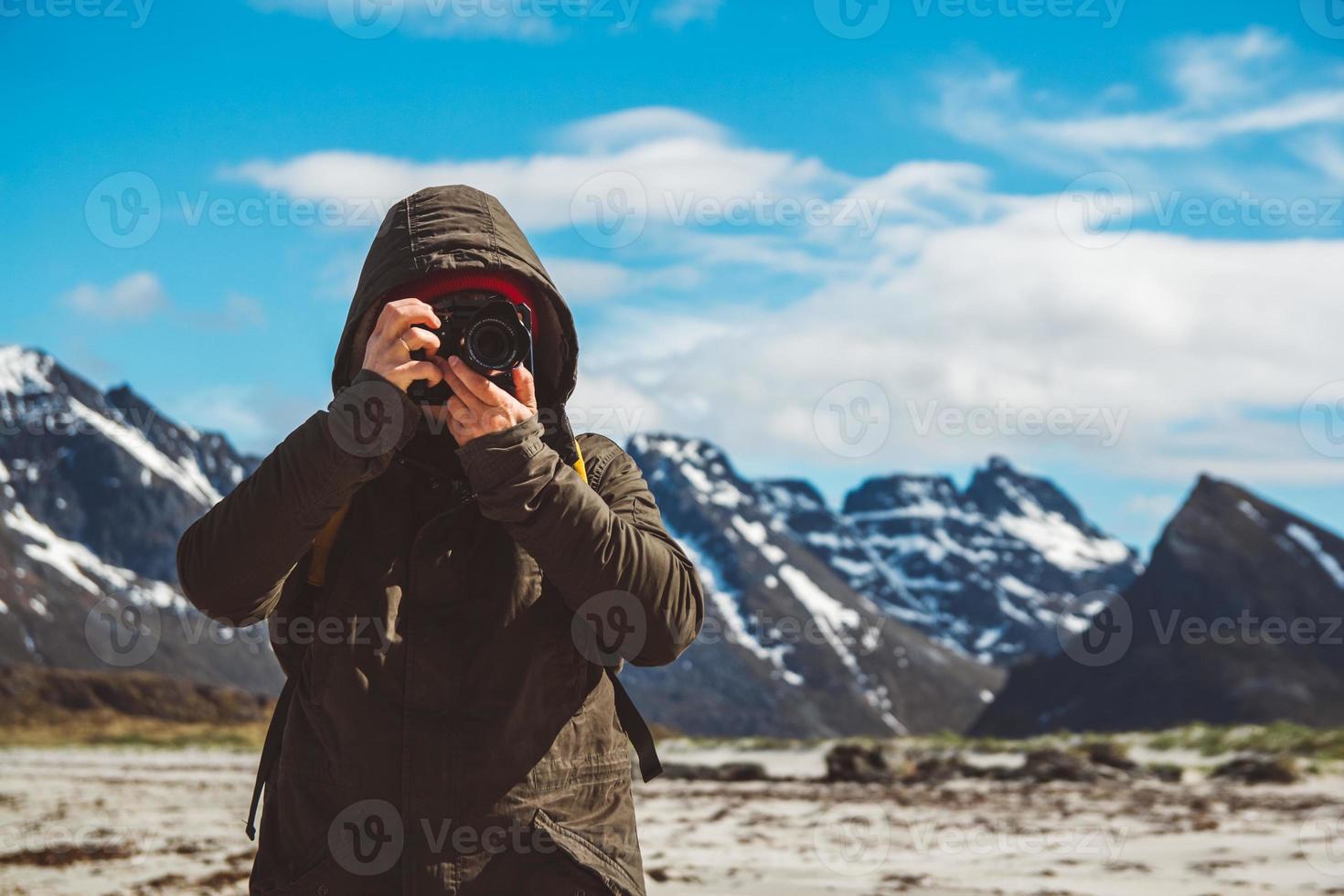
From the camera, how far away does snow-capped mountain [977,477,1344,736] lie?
66125 millimetres

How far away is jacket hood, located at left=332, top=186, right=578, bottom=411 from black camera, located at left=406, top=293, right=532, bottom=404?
14 centimetres

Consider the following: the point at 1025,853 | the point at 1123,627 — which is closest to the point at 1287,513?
the point at 1123,627

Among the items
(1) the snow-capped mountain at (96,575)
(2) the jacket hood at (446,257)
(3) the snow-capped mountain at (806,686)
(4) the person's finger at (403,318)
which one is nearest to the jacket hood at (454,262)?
(2) the jacket hood at (446,257)

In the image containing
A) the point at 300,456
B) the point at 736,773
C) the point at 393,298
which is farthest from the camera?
the point at 736,773

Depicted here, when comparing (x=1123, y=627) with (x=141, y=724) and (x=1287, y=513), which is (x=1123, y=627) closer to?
(x=1287, y=513)

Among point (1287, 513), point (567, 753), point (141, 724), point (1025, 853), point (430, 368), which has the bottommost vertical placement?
point (141, 724)

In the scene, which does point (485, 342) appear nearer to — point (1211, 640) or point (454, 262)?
point (454, 262)

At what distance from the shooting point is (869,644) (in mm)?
199625

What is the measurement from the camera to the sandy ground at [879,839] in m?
8.55

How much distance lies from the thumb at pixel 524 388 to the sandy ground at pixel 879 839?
19.8 feet

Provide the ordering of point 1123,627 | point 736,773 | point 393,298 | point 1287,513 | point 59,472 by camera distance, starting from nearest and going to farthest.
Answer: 1. point 393,298
2. point 736,773
3. point 1123,627
4. point 1287,513
5. point 59,472

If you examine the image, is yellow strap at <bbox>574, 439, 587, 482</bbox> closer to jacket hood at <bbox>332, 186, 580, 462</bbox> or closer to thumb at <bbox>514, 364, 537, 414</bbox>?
jacket hood at <bbox>332, 186, 580, 462</bbox>

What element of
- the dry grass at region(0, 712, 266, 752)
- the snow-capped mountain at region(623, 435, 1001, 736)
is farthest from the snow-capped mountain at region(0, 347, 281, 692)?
the snow-capped mountain at region(623, 435, 1001, 736)

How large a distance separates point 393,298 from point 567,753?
3.56 ft
